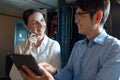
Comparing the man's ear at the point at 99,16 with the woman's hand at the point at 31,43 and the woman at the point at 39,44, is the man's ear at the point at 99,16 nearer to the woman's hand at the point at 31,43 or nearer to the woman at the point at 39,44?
the woman at the point at 39,44

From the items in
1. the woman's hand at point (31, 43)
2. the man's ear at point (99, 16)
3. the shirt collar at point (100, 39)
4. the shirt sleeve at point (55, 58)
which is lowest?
the shirt sleeve at point (55, 58)

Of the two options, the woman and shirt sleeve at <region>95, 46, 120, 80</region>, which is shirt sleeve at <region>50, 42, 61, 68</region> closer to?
the woman

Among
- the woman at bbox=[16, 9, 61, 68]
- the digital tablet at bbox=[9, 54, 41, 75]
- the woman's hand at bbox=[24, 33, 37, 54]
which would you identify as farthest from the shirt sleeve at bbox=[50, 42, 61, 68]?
the digital tablet at bbox=[9, 54, 41, 75]

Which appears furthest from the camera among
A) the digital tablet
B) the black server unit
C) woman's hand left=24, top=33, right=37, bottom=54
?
the black server unit

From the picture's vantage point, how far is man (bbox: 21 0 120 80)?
1108mm

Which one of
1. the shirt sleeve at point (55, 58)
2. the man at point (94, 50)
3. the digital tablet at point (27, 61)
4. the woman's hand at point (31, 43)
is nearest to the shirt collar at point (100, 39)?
the man at point (94, 50)

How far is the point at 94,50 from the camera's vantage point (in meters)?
1.21

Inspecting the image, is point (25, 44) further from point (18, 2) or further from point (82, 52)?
point (18, 2)

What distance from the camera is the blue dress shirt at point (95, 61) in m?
1.11

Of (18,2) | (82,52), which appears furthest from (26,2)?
(82,52)

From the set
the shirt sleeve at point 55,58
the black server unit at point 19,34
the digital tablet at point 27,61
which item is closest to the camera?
the digital tablet at point 27,61

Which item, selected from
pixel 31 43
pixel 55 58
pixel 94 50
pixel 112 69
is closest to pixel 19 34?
pixel 31 43

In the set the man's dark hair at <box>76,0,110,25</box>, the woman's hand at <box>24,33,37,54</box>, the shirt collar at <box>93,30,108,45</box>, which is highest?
the man's dark hair at <box>76,0,110,25</box>

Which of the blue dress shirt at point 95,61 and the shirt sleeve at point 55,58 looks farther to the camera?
the shirt sleeve at point 55,58
